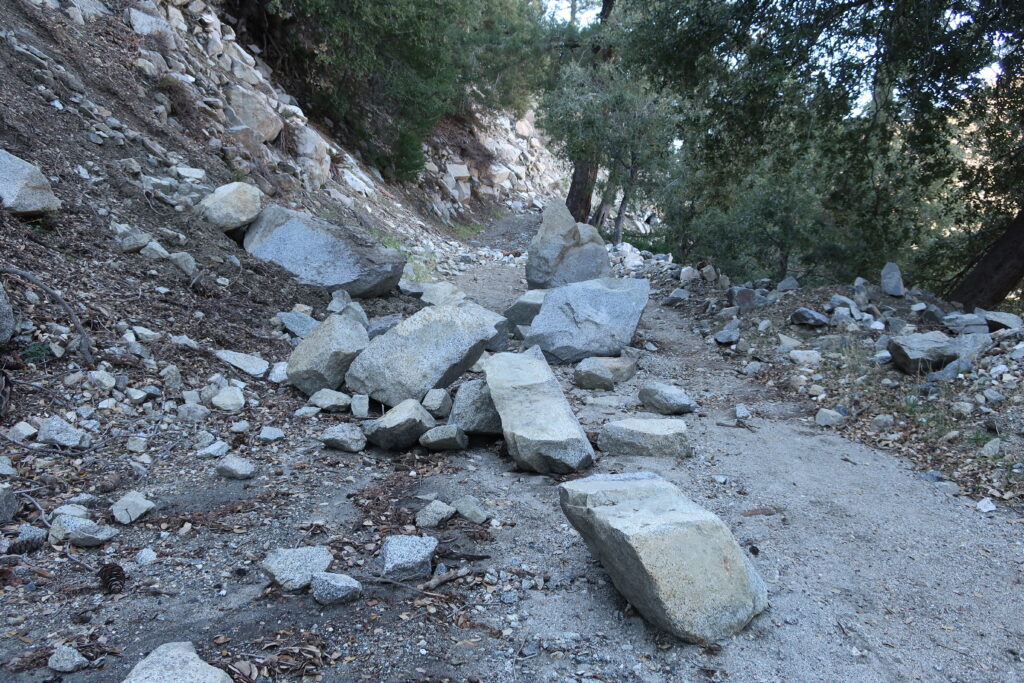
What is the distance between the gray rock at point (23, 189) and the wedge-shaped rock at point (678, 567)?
188 inches

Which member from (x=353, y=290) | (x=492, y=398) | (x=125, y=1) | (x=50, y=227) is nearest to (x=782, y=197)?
(x=353, y=290)

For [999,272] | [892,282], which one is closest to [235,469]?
[892,282]

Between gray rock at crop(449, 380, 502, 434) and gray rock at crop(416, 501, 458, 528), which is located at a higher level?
gray rock at crop(449, 380, 502, 434)

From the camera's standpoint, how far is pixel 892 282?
330 inches

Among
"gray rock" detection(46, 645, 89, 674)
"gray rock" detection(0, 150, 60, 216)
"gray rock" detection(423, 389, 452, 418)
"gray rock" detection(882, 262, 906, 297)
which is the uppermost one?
"gray rock" detection(882, 262, 906, 297)

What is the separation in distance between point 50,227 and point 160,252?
82 cm

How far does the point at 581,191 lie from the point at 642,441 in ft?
41.1

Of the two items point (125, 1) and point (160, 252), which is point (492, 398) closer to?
point (160, 252)

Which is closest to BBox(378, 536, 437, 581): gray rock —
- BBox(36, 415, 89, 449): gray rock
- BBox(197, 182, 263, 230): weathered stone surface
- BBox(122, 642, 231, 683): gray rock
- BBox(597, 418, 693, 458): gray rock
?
BBox(122, 642, 231, 683): gray rock

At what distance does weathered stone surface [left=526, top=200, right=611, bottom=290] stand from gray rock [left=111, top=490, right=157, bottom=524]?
7.29 m

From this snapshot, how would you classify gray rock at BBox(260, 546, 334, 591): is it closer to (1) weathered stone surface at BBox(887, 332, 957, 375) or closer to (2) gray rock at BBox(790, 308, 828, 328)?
(1) weathered stone surface at BBox(887, 332, 957, 375)

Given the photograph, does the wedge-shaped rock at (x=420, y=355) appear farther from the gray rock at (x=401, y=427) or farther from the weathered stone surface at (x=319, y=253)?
the weathered stone surface at (x=319, y=253)

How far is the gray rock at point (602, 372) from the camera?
21.0 ft

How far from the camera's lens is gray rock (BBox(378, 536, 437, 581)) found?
311 centimetres
